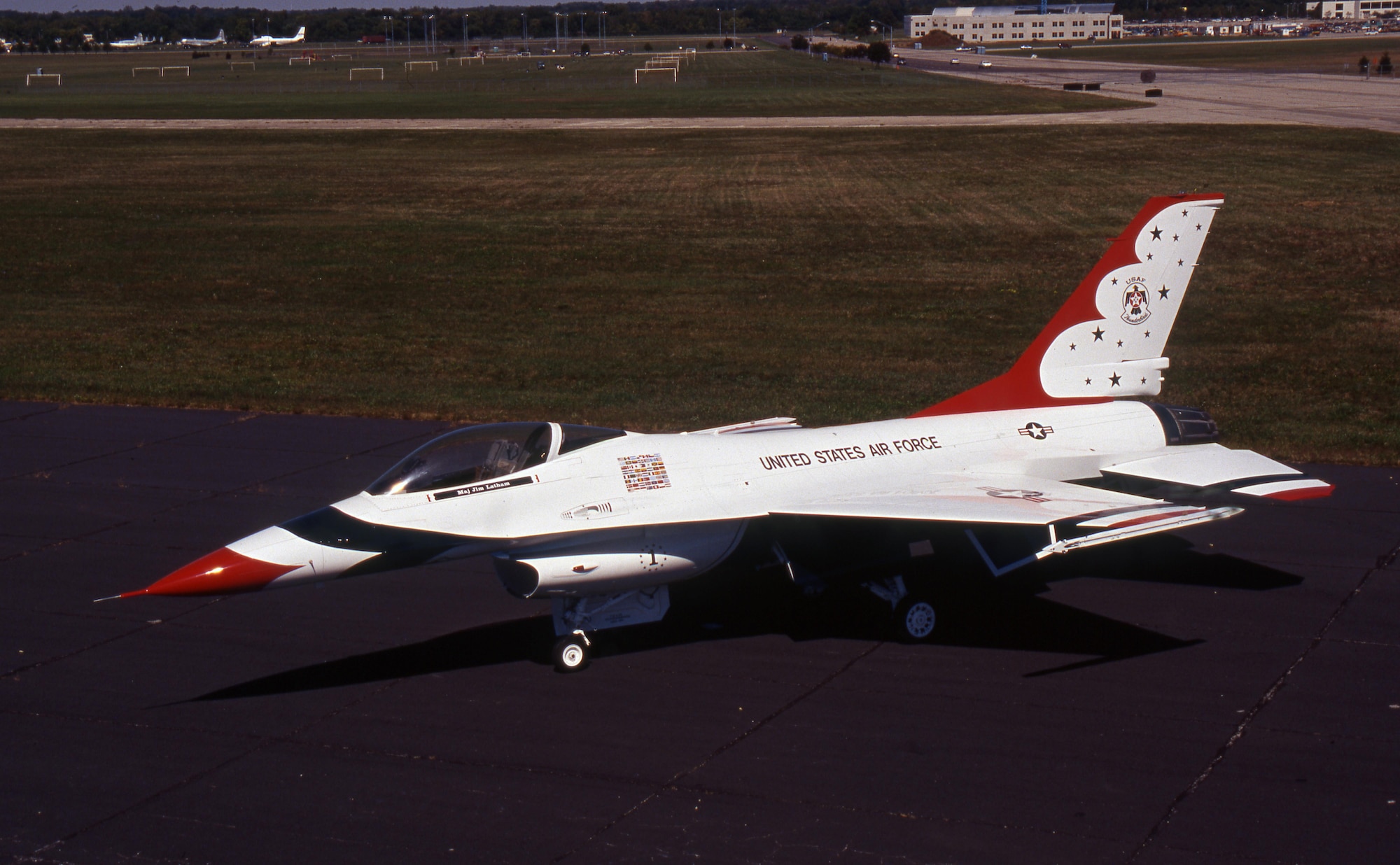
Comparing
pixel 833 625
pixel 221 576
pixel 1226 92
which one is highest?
pixel 1226 92

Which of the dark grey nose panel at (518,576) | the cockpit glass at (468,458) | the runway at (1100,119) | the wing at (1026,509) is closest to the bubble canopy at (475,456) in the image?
the cockpit glass at (468,458)

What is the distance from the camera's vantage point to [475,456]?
38.4 ft

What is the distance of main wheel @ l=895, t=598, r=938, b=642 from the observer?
40.9 ft

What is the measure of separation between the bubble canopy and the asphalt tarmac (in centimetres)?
181

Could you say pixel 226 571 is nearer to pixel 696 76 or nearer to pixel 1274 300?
pixel 1274 300

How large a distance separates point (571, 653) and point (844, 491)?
305 centimetres

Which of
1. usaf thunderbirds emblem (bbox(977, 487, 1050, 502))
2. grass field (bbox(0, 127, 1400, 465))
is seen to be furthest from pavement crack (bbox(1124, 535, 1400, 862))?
grass field (bbox(0, 127, 1400, 465))

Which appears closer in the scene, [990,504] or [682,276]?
[990,504]

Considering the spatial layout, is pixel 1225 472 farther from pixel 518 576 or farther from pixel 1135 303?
pixel 518 576

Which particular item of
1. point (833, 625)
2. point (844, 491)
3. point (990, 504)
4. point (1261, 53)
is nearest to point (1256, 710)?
point (990, 504)

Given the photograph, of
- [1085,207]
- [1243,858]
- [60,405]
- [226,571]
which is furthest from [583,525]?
[1085,207]

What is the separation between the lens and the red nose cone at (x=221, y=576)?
10.5 meters

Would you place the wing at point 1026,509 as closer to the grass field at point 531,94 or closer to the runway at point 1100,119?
the runway at point 1100,119

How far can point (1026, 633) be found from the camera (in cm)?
1265
